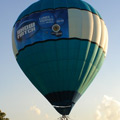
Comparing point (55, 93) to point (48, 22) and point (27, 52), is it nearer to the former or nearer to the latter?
point (27, 52)

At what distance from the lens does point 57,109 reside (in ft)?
75.3

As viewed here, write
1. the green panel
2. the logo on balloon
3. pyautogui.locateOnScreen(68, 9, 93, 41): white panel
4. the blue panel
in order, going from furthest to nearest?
the blue panel, the logo on balloon, pyautogui.locateOnScreen(68, 9, 93, 41): white panel, the green panel

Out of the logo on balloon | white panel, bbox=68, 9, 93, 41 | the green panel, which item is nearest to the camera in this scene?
the green panel

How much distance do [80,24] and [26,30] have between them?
15.4ft

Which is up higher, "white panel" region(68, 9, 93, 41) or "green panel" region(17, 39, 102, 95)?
"white panel" region(68, 9, 93, 41)

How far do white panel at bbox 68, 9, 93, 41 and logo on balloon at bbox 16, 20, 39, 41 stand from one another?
117 inches

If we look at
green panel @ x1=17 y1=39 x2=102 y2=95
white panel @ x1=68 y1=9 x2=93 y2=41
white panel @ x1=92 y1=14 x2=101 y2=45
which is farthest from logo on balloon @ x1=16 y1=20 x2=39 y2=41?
white panel @ x1=92 y1=14 x2=101 y2=45

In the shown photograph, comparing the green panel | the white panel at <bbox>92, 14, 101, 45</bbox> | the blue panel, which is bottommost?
the green panel

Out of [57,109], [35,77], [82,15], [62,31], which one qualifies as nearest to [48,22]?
[62,31]

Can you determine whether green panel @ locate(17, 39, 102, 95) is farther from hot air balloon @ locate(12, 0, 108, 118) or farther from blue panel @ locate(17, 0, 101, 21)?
blue panel @ locate(17, 0, 101, 21)

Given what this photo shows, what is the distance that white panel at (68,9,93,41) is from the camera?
74.8ft

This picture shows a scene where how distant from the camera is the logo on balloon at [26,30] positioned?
75.7 feet

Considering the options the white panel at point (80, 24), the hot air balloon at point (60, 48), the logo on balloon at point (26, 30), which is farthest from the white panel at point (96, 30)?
the logo on balloon at point (26, 30)

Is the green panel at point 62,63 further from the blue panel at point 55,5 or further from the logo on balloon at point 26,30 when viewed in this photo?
the blue panel at point 55,5
